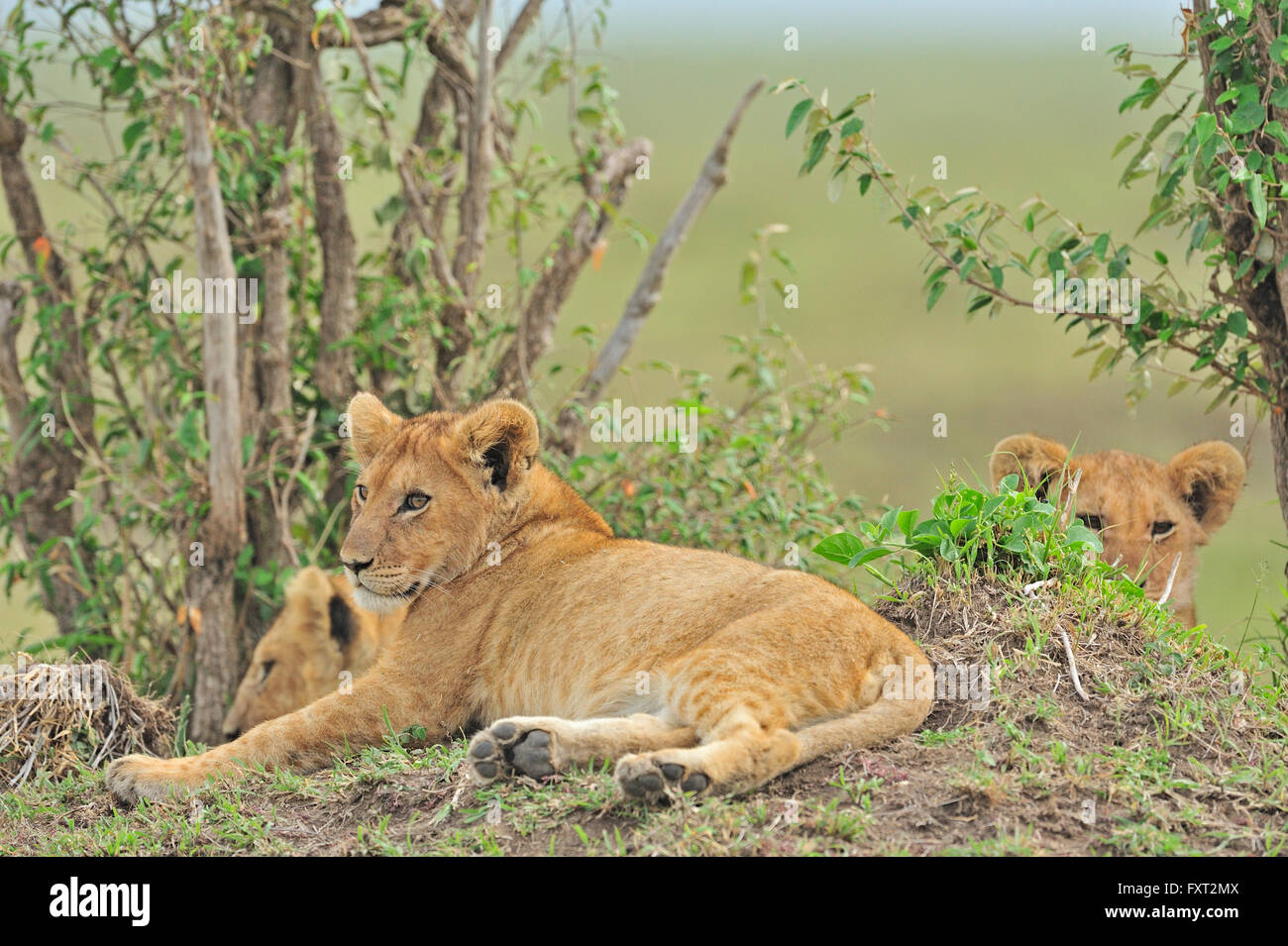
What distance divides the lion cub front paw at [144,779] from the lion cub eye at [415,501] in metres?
1.31

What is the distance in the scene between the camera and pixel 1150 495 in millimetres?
5832

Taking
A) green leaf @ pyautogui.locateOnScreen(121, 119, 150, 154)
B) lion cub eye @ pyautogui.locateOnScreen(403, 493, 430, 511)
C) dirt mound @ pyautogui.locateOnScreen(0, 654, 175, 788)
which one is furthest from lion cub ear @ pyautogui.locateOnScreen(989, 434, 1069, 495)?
green leaf @ pyautogui.locateOnScreen(121, 119, 150, 154)

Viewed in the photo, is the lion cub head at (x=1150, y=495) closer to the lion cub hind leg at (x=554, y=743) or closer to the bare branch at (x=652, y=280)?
the lion cub hind leg at (x=554, y=743)

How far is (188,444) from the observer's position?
23.2ft

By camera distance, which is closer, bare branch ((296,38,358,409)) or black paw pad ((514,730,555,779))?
black paw pad ((514,730,555,779))

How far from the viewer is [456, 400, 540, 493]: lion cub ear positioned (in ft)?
16.0

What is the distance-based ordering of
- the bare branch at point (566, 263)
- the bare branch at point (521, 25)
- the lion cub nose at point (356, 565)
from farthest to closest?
1. the bare branch at point (566, 263)
2. the bare branch at point (521, 25)
3. the lion cub nose at point (356, 565)

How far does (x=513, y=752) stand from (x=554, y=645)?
0.74 m

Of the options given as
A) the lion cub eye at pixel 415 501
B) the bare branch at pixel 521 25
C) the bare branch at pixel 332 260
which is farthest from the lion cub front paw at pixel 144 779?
the bare branch at pixel 521 25

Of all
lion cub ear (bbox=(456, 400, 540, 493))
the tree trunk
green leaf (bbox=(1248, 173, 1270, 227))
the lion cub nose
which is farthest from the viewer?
the tree trunk

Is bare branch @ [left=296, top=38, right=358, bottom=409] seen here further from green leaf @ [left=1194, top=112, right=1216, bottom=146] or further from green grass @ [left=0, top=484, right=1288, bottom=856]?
green leaf @ [left=1194, top=112, right=1216, bottom=146]

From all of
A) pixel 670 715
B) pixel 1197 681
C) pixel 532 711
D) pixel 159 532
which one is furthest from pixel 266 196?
pixel 1197 681

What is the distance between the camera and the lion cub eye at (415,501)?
16.0ft

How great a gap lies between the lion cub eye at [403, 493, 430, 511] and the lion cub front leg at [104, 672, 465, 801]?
2.31ft
